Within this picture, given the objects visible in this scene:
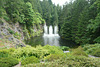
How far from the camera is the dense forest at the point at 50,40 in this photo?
3787mm

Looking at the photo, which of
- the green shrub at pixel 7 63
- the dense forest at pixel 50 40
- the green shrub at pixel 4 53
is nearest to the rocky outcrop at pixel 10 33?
the dense forest at pixel 50 40

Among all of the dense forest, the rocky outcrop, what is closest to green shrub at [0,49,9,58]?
the dense forest

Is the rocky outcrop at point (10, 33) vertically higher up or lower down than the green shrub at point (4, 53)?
higher up

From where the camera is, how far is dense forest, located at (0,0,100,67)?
379 cm

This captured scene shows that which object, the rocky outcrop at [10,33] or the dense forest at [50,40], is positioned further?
the rocky outcrop at [10,33]

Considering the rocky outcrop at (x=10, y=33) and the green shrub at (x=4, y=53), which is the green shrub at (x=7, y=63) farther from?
the rocky outcrop at (x=10, y=33)

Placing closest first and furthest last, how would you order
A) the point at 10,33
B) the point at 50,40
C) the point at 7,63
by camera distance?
the point at 7,63 → the point at 10,33 → the point at 50,40

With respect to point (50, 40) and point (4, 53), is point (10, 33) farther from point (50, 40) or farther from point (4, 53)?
point (50, 40)

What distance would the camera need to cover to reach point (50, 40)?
22.8 metres

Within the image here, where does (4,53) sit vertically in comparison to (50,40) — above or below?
above

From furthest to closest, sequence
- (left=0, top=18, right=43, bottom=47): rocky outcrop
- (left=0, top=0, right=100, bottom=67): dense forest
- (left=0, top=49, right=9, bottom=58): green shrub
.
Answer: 1. (left=0, top=18, right=43, bottom=47): rocky outcrop
2. (left=0, top=49, right=9, bottom=58): green shrub
3. (left=0, top=0, right=100, bottom=67): dense forest

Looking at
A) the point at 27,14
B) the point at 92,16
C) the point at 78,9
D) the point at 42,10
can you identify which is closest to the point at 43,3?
the point at 42,10

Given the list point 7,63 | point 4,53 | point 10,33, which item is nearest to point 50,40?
point 10,33

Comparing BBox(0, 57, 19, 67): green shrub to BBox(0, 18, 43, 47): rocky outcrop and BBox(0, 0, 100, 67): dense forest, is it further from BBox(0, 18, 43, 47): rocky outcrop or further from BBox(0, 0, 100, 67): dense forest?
BBox(0, 18, 43, 47): rocky outcrop
